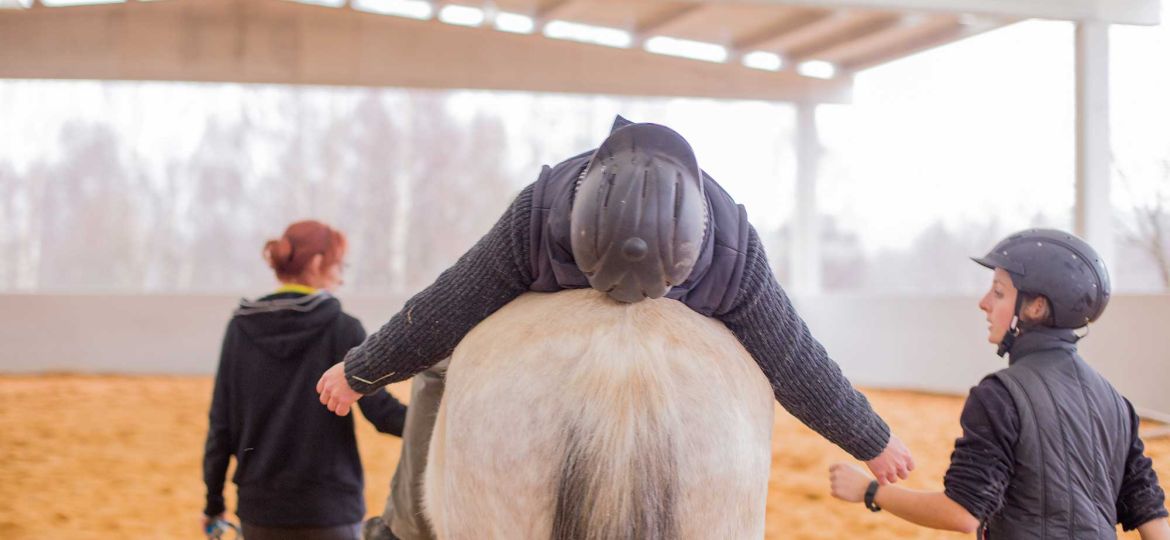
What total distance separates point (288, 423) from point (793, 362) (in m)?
1.45

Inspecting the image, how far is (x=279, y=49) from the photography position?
36.4 feet

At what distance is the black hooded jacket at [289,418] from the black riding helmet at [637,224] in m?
1.24

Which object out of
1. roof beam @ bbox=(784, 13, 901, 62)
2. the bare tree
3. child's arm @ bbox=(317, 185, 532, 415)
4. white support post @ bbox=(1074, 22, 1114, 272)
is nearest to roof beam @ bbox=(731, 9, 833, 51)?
roof beam @ bbox=(784, 13, 901, 62)

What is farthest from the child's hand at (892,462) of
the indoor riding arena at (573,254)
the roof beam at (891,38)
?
the roof beam at (891,38)

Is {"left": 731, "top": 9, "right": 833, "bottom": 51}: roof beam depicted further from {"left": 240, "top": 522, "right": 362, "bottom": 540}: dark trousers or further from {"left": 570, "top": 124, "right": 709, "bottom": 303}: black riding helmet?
{"left": 570, "top": 124, "right": 709, "bottom": 303}: black riding helmet

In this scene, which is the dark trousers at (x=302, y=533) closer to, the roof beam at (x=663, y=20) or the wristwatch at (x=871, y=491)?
the wristwatch at (x=871, y=491)

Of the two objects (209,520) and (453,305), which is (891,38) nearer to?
(209,520)

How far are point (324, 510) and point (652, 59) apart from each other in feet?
33.1

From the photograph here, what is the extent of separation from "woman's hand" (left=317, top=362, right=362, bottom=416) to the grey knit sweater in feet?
0.14

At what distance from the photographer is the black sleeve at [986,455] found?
1746 mm

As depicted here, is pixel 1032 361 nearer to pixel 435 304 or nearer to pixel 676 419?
pixel 676 419

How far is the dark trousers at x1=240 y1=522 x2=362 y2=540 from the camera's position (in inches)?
91.9

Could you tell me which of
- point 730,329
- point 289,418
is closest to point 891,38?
point 289,418

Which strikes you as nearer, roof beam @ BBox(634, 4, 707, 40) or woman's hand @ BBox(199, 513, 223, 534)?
woman's hand @ BBox(199, 513, 223, 534)
